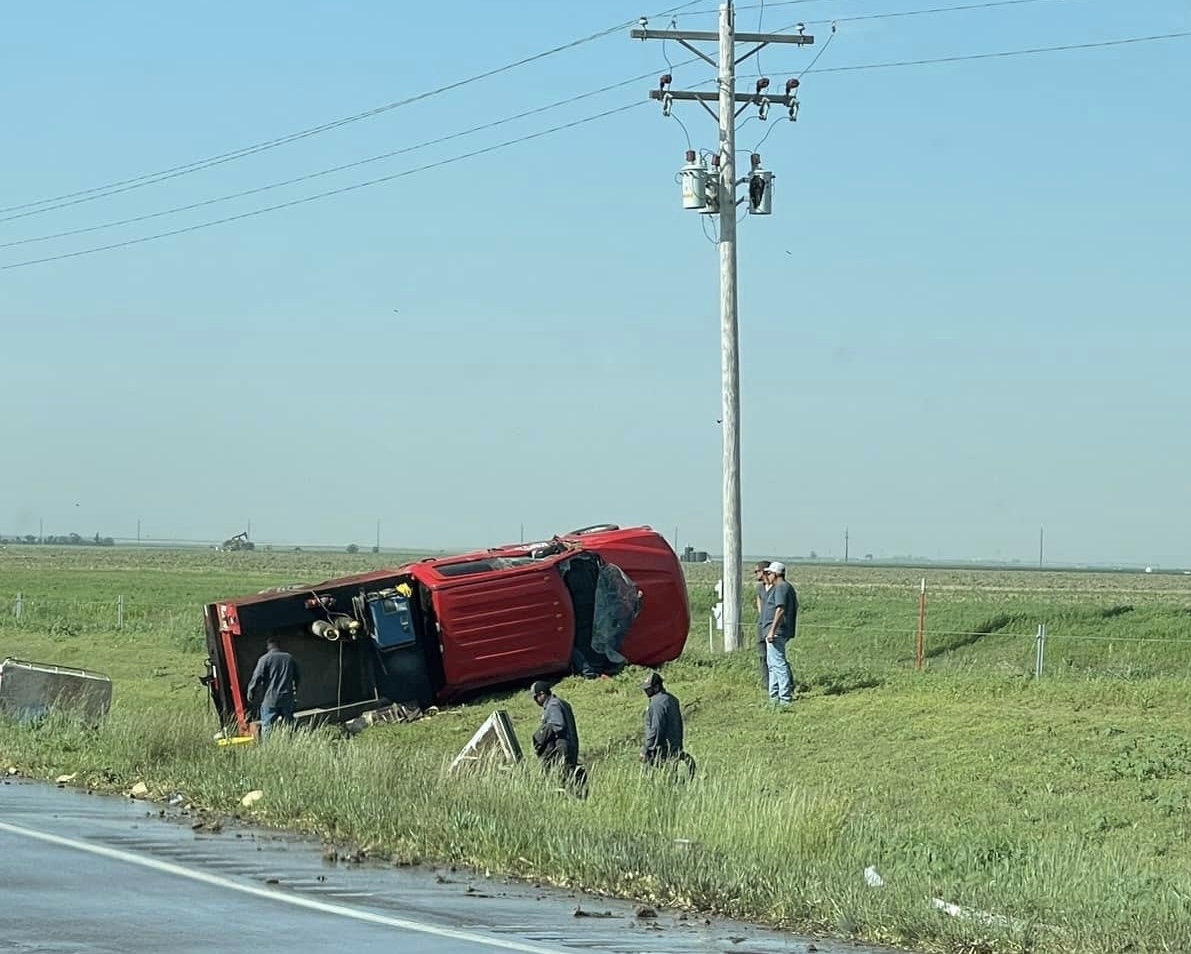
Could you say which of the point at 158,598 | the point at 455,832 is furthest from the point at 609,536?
the point at 158,598

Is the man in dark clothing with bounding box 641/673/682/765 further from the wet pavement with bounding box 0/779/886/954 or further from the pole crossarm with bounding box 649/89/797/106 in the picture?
the pole crossarm with bounding box 649/89/797/106

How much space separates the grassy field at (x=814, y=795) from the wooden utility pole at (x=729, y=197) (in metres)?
1.58

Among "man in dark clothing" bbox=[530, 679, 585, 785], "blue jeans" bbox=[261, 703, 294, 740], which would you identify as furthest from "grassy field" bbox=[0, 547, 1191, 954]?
"blue jeans" bbox=[261, 703, 294, 740]

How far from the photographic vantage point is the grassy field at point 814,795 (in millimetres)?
11234

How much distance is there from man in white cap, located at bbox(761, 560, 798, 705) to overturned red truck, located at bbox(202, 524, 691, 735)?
11.4ft

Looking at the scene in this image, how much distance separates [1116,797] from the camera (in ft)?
57.3

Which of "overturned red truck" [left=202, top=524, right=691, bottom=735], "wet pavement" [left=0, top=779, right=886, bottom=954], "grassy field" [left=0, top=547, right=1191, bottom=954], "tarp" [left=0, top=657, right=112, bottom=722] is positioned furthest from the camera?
"overturned red truck" [left=202, top=524, right=691, bottom=735]

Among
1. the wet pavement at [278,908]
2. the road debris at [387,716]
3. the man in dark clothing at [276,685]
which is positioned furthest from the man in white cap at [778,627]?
the wet pavement at [278,908]

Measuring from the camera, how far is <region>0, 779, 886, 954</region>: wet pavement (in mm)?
9766

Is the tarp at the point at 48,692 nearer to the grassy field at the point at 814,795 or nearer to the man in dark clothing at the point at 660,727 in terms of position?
the grassy field at the point at 814,795

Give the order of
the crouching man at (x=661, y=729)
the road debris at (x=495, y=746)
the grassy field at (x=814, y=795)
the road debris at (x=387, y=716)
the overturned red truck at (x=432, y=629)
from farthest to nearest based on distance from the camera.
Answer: the road debris at (x=387, y=716)
the overturned red truck at (x=432, y=629)
the road debris at (x=495, y=746)
the crouching man at (x=661, y=729)
the grassy field at (x=814, y=795)

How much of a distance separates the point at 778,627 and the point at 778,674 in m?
0.74

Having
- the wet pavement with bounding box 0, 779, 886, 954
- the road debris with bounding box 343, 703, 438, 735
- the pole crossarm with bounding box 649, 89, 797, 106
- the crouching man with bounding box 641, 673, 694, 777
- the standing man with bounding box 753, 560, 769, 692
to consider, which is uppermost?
the pole crossarm with bounding box 649, 89, 797, 106

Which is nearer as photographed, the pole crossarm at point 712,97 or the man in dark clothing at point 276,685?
the man in dark clothing at point 276,685
